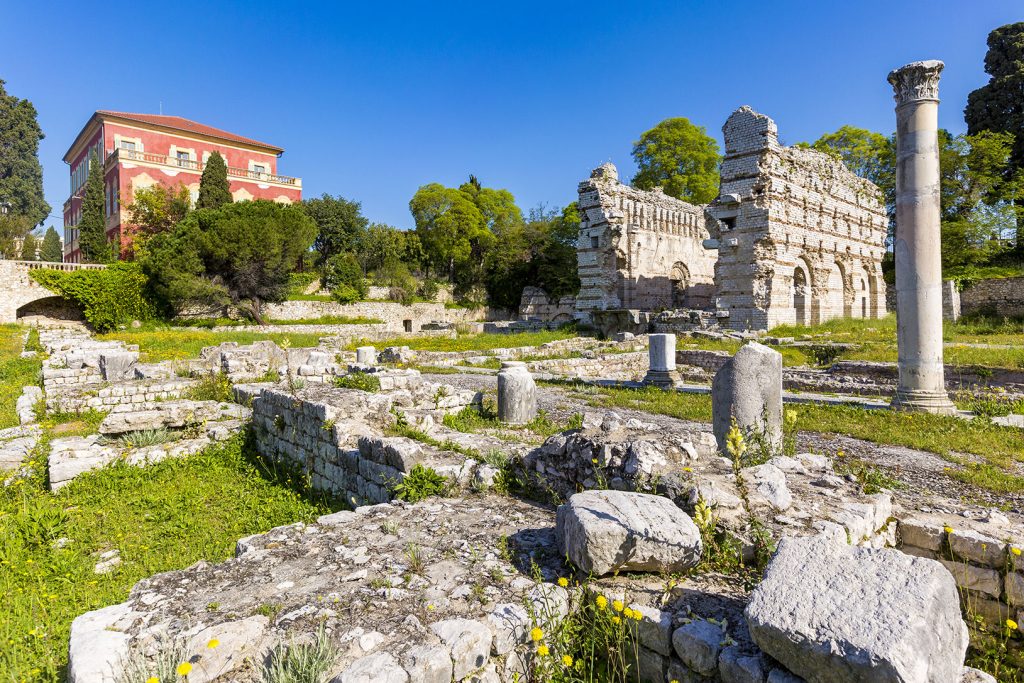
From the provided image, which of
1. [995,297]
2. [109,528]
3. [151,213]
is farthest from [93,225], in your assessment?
[995,297]

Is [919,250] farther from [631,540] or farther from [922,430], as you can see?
[631,540]

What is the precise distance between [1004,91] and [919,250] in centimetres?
3395

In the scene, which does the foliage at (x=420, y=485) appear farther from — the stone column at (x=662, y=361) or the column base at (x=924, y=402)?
the stone column at (x=662, y=361)

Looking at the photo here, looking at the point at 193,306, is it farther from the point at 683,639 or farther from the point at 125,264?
the point at 683,639

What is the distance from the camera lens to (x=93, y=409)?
31.0ft

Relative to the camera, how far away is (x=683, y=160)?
3841 centimetres


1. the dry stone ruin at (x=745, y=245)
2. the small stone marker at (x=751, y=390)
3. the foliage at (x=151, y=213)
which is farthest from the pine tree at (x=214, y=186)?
the small stone marker at (x=751, y=390)

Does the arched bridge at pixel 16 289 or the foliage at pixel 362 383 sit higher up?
the arched bridge at pixel 16 289

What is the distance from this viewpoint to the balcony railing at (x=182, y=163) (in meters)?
36.8

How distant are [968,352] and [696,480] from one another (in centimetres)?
Result: 1395

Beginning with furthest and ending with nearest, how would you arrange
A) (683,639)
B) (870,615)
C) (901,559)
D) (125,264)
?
(125,264) < (683,639) < (901,559) < (870,615)

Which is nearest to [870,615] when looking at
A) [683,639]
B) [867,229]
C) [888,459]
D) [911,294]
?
[683,639]

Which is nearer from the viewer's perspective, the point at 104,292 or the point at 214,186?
the point at 104,292

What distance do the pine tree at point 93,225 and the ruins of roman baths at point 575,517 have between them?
2957 centimetres
